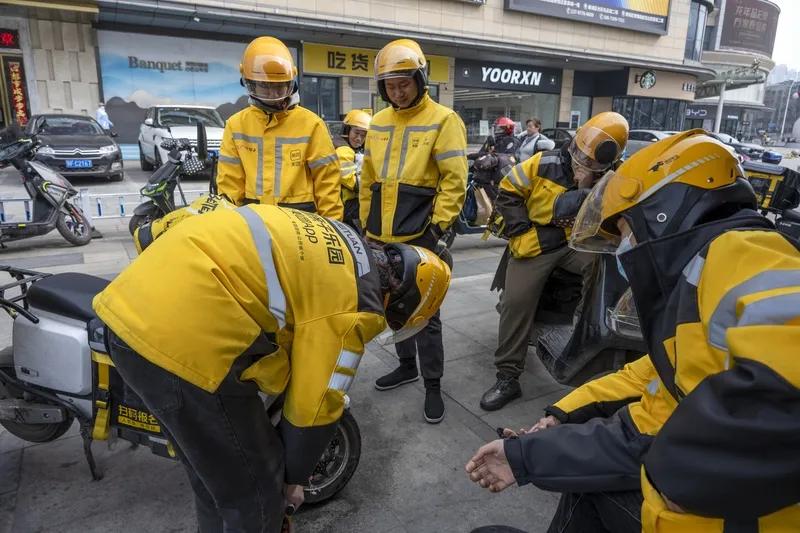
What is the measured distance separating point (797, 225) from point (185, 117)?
13.5m

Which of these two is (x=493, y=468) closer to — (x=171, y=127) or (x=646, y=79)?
(x=171, y=127)

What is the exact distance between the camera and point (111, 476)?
8.41ft

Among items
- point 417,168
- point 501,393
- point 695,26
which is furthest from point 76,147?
point 695,26

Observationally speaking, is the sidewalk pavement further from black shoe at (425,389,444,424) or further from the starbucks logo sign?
the starbucks logo sign

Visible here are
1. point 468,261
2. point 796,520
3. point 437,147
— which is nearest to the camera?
point 796,520

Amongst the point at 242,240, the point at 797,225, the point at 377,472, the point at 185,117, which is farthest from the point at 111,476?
the point at 185,117

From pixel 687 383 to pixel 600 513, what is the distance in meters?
0.57

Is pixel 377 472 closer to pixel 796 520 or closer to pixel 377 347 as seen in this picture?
pixel 377 347

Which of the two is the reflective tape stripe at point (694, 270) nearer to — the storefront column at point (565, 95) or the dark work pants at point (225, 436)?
the dark work pants at point (225, 436)

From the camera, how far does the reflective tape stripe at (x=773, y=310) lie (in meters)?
0.85

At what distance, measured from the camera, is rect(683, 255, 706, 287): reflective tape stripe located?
3.65 ft

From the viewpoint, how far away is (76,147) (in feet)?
36.0

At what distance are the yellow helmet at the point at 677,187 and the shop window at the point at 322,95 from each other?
1818cm

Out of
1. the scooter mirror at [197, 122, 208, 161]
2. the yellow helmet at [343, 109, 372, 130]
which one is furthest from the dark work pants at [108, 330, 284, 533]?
the yellow helmet at [343, 109, 372, 130]
